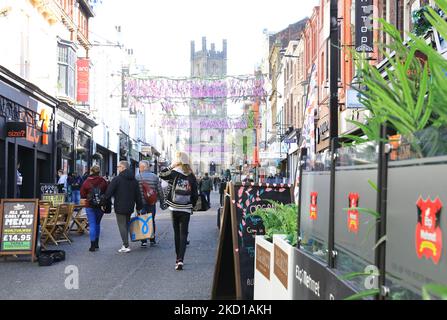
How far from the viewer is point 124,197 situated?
38.4 feet

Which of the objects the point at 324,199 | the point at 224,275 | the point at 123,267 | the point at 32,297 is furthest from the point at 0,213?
the point at 324,199

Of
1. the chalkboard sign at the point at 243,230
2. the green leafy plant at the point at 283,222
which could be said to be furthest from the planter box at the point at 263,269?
the chalkboard sign at the point at 243,230

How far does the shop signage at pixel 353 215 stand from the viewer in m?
2.96

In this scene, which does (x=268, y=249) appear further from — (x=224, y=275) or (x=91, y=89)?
(x=91, y=89)

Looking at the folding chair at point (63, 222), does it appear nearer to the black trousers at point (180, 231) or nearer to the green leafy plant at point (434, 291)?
the black trousers at point (180, 231)

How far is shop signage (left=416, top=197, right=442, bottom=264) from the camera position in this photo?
6.69 ft

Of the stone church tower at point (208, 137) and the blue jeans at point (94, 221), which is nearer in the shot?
the blue jeans at point (94, 221)

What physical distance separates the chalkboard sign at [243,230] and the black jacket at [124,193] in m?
4.41

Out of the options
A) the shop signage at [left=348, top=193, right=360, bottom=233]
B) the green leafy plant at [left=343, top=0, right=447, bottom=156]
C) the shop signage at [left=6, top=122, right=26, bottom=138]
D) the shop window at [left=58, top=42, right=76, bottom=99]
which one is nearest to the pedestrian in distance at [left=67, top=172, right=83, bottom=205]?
the shop window at [left=58, top=42, right=76, bottom=99]

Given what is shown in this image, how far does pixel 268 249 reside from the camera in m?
5.22

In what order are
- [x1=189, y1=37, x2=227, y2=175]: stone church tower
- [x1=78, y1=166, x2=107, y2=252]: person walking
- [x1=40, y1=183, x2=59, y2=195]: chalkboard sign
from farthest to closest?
1. [x1=189, y1=37, x2=227, y2=175]: stone church tower
2. [x1=40, y1=183, x2=59, y2=195]: chalkboard sign
3. [x1=78, y1=166, x2=107, y2=252]: person walking

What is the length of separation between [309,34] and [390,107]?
31.3 meters

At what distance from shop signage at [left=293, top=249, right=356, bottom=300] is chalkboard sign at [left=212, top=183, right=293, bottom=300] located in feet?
9.08

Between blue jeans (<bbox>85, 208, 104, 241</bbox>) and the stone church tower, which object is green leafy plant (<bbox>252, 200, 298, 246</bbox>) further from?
the stone church tower
